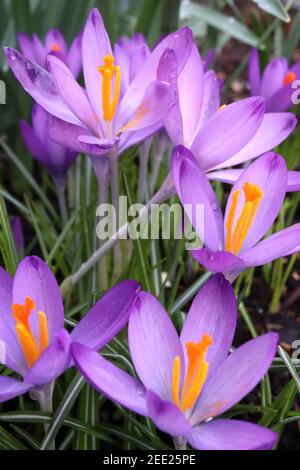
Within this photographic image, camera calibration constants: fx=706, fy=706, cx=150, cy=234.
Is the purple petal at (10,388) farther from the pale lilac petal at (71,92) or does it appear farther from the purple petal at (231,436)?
the pale lilac petal at (71,92)

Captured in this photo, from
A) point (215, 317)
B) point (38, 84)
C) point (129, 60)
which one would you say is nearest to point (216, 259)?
point (215, 317)

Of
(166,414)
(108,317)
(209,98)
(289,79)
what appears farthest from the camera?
(289,79)

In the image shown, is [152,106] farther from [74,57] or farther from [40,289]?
[74,57]

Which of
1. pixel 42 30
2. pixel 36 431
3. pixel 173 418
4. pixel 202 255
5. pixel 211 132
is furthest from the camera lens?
pixel 42 30

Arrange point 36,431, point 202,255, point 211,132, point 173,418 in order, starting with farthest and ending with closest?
point 36,431, point 211,132, point 202,255, point 173,418

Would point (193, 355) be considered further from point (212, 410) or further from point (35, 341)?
point (35, 341)

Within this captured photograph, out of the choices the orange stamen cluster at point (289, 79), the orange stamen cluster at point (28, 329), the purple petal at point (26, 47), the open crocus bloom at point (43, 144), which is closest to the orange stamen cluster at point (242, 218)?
the orange stamen cluster at point (28, 329)

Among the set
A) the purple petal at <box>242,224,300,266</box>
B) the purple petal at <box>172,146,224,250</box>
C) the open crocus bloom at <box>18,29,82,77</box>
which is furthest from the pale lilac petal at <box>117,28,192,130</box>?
the open crocus bloom at <box>18,29,82,77</box>
